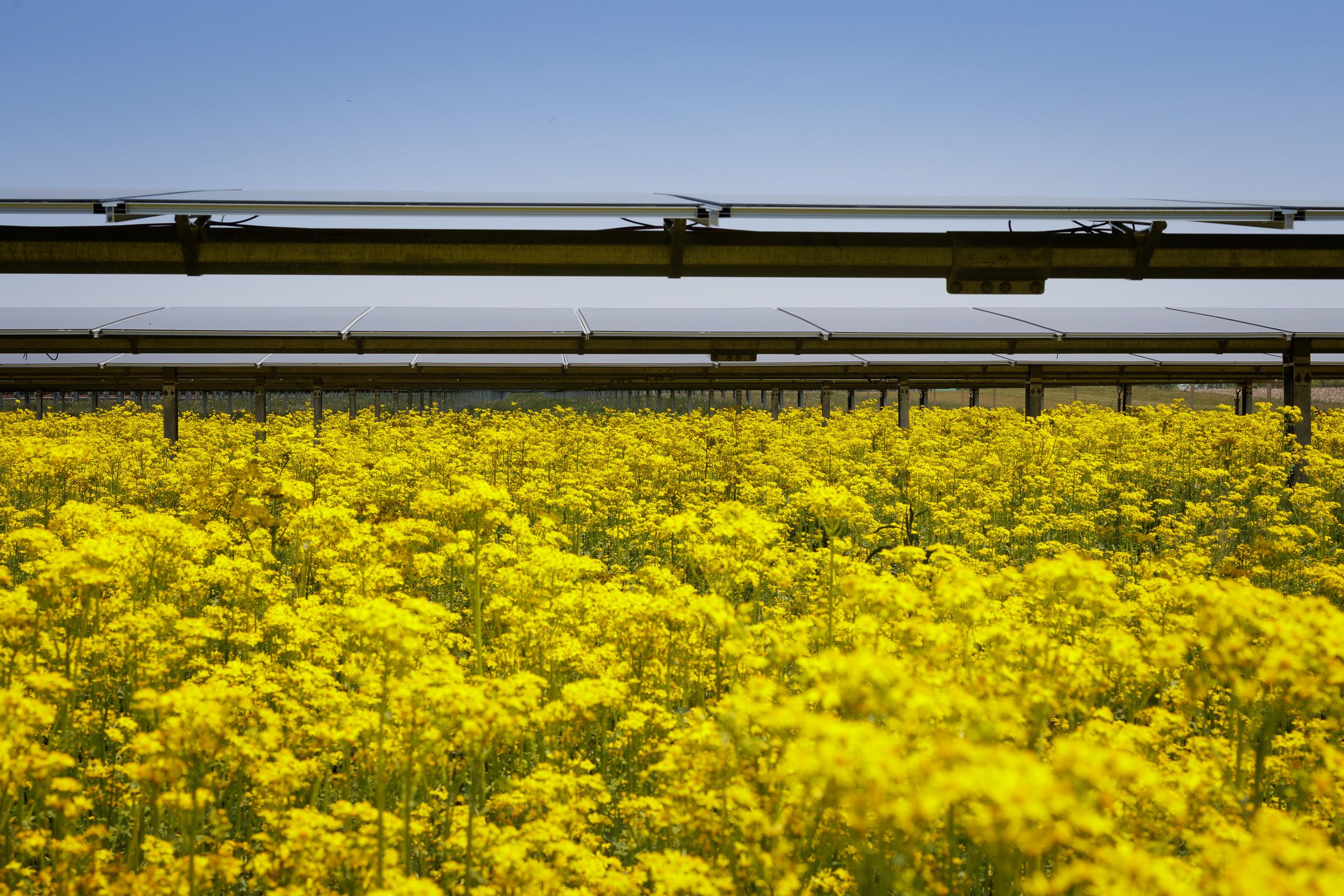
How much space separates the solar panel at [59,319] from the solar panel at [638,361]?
1001cm

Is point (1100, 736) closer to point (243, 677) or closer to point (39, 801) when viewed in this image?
point (243, 677)

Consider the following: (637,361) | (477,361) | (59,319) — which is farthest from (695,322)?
(59,319)

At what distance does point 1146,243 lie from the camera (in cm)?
620

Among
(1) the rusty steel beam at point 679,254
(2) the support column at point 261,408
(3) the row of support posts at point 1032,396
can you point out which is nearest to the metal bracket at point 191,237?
(1) the rusty steel beam at point 679,254

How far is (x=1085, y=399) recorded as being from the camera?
82.9 m

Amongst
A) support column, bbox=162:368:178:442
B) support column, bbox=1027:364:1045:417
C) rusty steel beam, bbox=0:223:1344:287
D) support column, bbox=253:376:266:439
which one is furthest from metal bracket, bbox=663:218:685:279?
support column, bbox=1027:364:1045:417

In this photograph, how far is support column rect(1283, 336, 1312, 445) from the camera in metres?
15.4

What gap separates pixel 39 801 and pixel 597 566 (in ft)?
11.2

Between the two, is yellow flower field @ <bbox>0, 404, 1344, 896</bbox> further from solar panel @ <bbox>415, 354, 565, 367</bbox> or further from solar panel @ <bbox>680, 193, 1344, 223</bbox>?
solar panel @ <bbox>415, 354, 565, 367</bbox>

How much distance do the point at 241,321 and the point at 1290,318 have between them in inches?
883

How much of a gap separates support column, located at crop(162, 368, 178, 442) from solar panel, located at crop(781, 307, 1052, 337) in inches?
546

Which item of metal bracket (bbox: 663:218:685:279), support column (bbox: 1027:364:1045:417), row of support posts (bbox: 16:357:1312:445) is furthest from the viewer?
support column (bbox: 1027:364:1045:417)

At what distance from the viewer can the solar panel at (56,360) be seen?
18.8m

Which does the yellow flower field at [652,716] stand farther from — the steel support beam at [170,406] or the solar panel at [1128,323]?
the steel support beam at [170,406]
